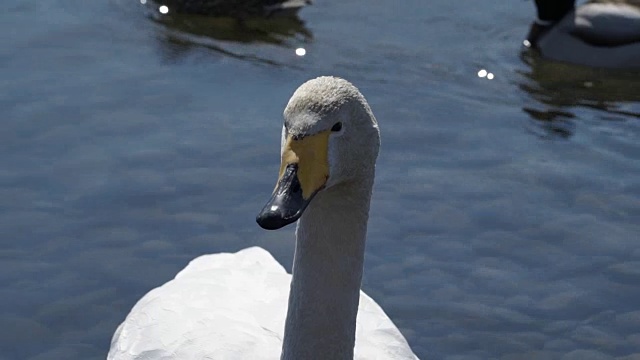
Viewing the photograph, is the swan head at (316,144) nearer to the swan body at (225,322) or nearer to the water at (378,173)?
the swan body at (225,322)

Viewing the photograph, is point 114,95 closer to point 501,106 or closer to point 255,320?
point 501,106

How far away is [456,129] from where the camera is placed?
8.60 metres

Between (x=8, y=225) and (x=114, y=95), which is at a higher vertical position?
(x=114, y=95)

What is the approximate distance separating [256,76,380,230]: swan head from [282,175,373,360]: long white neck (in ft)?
0.41

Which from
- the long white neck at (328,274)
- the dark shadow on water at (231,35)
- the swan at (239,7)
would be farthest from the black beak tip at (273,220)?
the swan at (239,7)

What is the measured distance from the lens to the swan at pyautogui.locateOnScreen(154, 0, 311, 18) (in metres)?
10.7

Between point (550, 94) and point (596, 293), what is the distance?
299 centimetres

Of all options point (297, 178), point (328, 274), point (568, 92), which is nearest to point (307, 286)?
point (328, 274)

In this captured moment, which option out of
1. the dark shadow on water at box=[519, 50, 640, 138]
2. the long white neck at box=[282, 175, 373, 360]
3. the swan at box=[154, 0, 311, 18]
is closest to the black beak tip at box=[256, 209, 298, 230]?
the long white neck at box=[282, 175, 373, 360]

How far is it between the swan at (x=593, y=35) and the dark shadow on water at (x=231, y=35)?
192 centimetres

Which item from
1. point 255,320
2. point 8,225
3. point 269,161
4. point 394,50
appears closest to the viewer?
point 255,320

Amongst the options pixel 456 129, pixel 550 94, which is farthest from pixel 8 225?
pixel 550 94

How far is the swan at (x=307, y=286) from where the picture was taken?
12.2 feet

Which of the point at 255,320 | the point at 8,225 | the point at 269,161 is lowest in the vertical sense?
the point at 255,320
